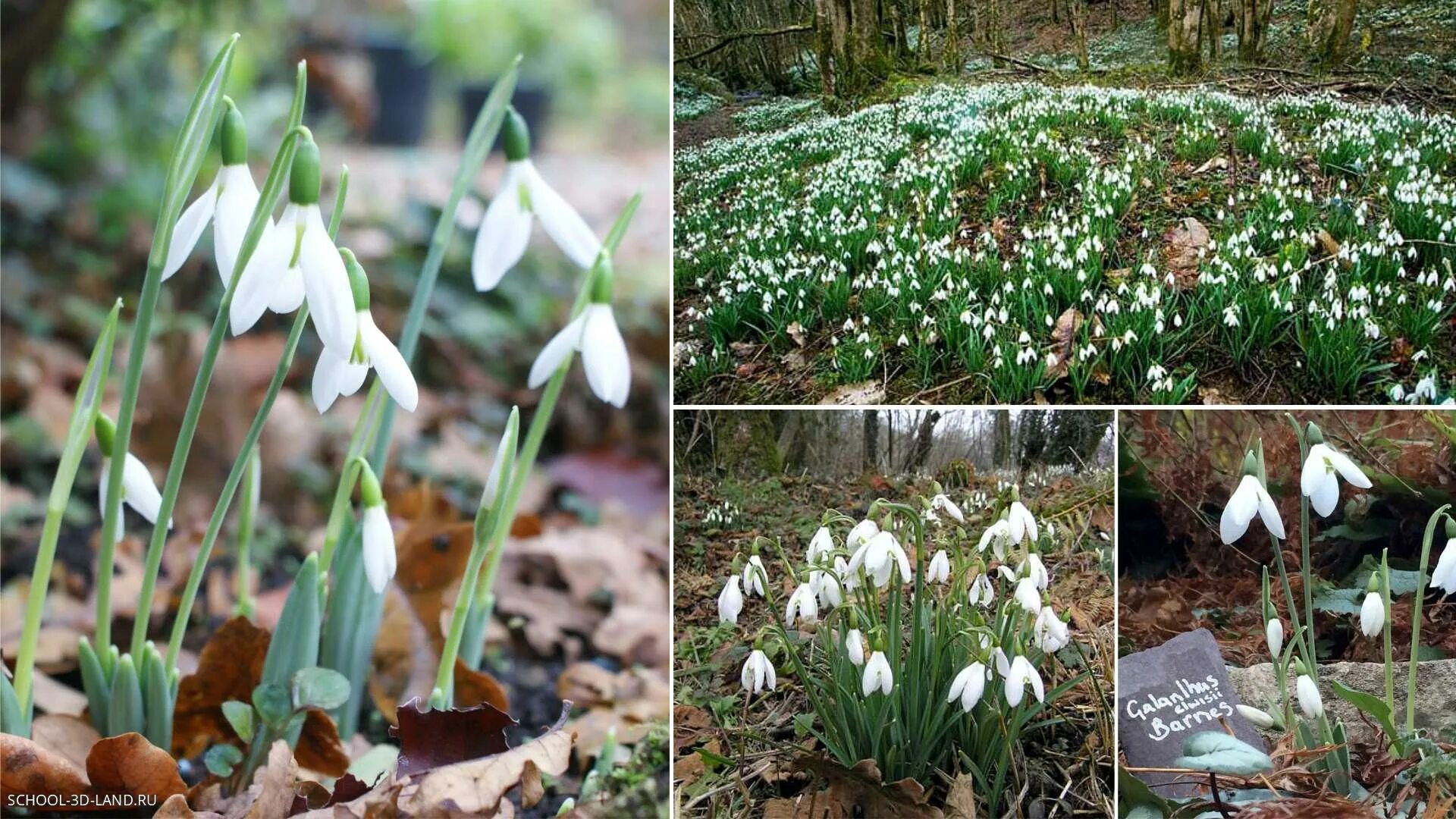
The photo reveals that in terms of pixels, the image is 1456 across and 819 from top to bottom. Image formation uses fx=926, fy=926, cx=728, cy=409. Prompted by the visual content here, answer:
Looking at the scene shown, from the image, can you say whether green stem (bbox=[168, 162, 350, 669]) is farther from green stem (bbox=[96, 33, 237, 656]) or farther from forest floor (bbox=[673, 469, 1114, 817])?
forest floor (bbox=[673, 469, 1114, 817])

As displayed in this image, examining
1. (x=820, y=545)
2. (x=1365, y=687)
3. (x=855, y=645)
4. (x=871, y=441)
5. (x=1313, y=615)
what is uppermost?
(x=871, y=441)

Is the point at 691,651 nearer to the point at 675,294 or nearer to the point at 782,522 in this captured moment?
the point at 782,522

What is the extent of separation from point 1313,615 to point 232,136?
6.42 feet

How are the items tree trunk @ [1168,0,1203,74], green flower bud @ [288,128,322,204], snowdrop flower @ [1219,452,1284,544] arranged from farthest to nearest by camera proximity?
tree trunk @ [1168,0,1203,74]
snowdrop flower @ [1219,452,1284,544]
green flower bud @ [288,128,322,204]

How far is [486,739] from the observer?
4.78 feet

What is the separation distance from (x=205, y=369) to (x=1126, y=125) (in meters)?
1.53

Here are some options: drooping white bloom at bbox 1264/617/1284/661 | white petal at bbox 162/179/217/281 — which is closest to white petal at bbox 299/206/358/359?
white petal at bbox 162/179/217/281

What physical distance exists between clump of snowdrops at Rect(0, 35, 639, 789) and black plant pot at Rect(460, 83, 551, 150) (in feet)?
3.96

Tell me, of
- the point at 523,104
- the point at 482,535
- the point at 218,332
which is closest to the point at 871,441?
the point at 482,535

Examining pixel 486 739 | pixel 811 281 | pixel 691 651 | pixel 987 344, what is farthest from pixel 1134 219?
pixel 486 739

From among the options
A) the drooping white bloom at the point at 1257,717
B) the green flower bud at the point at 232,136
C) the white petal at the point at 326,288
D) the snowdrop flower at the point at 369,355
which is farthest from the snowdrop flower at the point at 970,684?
the green flower bud at the point at 232,136

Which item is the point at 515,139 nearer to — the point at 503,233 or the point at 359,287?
the point at 503,233

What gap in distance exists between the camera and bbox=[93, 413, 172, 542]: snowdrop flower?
136 centimetres

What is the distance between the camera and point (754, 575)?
1696 millimetres
